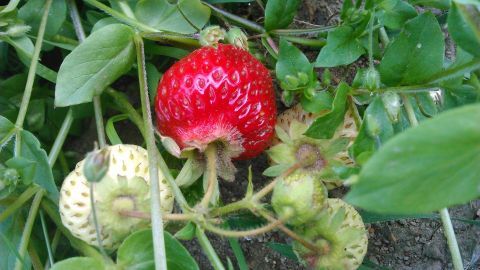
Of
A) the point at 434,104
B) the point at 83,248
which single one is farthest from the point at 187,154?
the point at 434,104

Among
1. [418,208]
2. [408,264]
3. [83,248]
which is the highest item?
[418,208]

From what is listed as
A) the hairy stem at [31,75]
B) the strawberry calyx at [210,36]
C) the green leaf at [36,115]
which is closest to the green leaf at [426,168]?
the strawberry calyx at [210,36]

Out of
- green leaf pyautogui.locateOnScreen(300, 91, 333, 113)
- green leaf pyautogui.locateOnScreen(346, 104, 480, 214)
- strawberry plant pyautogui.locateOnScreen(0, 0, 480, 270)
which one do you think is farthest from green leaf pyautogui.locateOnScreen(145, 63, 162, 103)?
green leaf pyautogui.locateOnScreen(346, 104, 480, 214)

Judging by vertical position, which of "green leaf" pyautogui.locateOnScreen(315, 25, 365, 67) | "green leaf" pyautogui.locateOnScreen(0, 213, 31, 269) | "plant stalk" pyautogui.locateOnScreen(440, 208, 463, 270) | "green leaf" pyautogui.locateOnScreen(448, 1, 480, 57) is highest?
"green leaf" pyautogui.locateOnScreen(448, 1, 480, 57)

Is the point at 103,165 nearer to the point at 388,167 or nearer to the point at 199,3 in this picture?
the point at 388,167

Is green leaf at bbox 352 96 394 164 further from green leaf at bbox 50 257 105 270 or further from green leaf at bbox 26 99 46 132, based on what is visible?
green leaf at bbox 26 99 46 132
